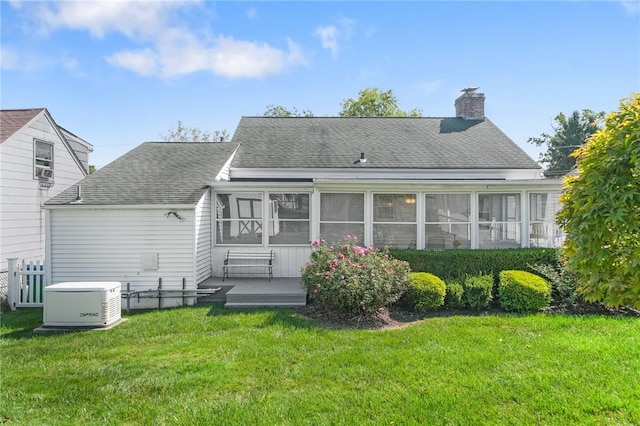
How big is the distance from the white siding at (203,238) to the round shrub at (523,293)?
713cm

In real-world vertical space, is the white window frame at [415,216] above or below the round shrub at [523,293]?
above

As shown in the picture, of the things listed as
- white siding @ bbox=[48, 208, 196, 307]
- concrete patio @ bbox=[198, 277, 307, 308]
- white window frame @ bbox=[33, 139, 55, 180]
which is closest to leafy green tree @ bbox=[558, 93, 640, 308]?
concrete patio @ bbox=[198, 277, 307, 308]

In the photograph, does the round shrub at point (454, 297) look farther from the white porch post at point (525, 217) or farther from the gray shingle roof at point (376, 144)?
the gray shingle roof at point (376, 144)

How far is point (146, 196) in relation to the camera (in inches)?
370

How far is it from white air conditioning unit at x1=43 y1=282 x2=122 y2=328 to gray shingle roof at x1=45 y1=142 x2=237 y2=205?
8.93 ft

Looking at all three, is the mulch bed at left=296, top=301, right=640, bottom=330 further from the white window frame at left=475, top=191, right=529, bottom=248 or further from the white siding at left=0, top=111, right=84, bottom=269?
the white siding at left=0, top=111, right=84, bottom=269

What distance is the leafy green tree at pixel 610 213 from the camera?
2883 mm

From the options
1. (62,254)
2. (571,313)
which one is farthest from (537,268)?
(62,254)

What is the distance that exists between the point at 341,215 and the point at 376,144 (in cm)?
435

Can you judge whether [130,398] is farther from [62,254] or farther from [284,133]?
[284,133]

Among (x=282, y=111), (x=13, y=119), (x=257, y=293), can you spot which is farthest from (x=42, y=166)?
(x=282, y=111)

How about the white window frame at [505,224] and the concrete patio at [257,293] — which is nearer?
the concrete patio at [257,293]

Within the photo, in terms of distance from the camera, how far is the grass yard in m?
3.80

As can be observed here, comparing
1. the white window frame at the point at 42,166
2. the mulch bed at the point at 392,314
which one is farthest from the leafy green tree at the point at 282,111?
the mulch bed at the point at 392,314
